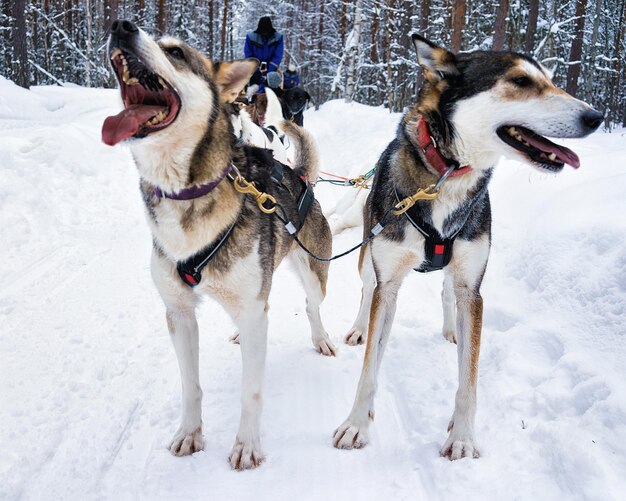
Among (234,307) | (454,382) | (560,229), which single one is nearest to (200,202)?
(234,307)

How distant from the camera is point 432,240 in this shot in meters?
2.33

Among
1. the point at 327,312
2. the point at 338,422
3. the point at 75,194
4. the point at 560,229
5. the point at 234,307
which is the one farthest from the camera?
the point at 75,194

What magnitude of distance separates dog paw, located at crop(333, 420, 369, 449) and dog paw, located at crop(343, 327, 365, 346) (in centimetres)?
104

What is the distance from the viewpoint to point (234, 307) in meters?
2.18

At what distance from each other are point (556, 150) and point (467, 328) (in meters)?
0.90

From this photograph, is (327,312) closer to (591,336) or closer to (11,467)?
(591,336)

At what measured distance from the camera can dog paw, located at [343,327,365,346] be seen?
3.42 meters

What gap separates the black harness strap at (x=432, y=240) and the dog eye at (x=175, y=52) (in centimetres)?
122

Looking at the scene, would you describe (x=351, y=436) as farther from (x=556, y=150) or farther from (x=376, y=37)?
(x=376, y=37)

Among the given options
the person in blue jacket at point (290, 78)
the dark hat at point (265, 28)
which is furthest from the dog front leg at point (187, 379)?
the person in blue jacket at point (290, 78)

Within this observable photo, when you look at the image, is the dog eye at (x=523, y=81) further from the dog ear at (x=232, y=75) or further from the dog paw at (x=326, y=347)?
the dog paw at (x=326, y=347)

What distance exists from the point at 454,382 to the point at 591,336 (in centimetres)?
76

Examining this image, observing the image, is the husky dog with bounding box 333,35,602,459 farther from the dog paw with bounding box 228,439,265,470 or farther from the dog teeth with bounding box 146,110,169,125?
the dog teeth with bounding box 146,110,169,125

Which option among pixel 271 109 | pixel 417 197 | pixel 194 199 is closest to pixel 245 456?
pixel 194 199
